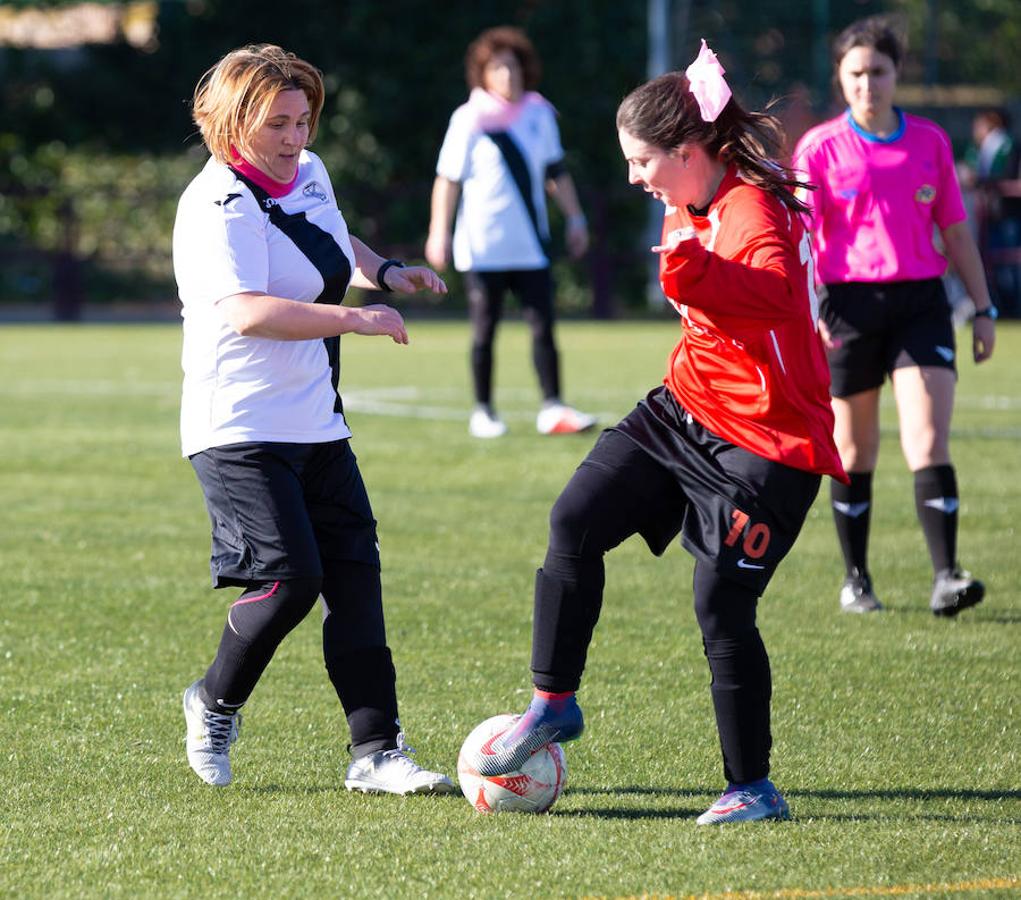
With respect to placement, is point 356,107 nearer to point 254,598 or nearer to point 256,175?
point 256,175

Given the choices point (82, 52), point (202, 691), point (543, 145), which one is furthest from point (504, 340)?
point (202, 691)

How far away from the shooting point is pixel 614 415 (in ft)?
42.7

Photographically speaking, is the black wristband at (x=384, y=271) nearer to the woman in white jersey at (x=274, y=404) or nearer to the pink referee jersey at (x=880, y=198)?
the woman in white jersey at (x=274, y=404)

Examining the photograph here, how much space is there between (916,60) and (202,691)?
127ft

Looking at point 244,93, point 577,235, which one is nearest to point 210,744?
point 244,93

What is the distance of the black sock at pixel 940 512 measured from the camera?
691 cm

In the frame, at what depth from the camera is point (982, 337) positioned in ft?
22.6

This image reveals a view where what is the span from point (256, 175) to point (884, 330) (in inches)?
126

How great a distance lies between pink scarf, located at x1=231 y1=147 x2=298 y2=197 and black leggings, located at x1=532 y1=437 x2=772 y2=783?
1029 mm

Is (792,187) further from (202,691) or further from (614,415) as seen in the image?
(614,415)

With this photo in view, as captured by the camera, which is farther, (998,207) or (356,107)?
(356,107)

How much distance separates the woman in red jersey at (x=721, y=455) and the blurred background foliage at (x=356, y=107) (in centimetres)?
2199

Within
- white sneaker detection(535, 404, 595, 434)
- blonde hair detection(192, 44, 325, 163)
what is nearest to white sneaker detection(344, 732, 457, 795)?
blonde hair detection(192, 44, 325, 163)

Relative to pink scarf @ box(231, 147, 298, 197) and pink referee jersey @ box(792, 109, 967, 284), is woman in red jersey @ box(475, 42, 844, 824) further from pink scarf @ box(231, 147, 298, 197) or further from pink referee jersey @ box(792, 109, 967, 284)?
pink referee jersey @ box(792, 109, 967, 284)
